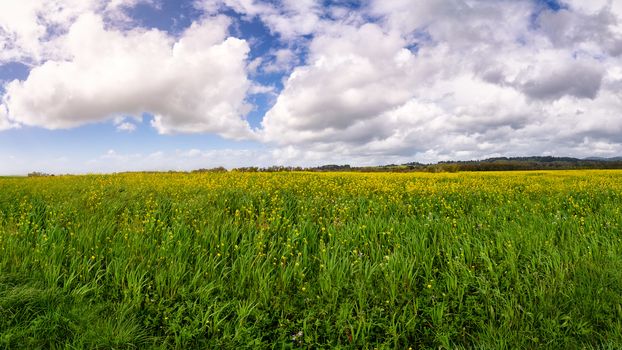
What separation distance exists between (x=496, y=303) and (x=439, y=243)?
1656mm

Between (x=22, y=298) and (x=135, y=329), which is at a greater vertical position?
(x=22, y=298)

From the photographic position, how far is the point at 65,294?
15.1 feet

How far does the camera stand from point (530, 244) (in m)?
5.88

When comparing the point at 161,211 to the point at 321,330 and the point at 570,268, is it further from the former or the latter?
the point at 570,268

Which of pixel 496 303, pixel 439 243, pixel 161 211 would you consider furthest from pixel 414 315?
pixel 161 211

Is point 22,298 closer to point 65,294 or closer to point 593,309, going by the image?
point 65,294

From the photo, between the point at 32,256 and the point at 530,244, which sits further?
the point at 530,244

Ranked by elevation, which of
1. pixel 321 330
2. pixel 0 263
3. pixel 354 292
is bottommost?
pixel 321 330

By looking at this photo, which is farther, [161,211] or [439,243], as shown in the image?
[161,211]

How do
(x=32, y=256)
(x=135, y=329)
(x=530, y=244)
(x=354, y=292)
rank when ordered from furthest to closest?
1. (x=530, y=244)
2. (x=32, y=256)
3. (x=354, y=292)
4. (x=135, y=329)

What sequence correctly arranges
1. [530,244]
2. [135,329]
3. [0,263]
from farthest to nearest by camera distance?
[530,244] → [0,263] → [135,329]

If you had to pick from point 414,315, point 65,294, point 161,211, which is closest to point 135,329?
point 65,294

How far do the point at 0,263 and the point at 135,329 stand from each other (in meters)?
2.91

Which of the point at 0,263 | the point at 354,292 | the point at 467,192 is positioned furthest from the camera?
the point at 467,192
